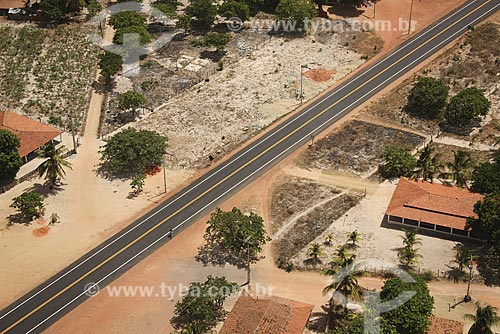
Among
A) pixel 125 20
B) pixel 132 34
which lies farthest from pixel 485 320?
pixel 125 20

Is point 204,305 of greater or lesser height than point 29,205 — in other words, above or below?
below

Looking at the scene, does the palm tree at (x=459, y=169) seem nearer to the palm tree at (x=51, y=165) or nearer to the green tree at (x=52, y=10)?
the palm tree at (x=51, y=165)

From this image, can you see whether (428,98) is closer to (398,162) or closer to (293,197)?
(398,162)

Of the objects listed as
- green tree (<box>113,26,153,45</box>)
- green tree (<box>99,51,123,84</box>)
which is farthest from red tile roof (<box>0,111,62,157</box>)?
green tree (<box>113,26,153,45</box>)

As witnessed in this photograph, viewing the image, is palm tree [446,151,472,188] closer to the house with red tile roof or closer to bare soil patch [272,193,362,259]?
the house with red tile roof

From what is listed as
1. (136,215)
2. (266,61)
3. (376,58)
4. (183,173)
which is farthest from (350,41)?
(136,215)

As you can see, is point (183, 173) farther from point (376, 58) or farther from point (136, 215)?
point (376, 58)

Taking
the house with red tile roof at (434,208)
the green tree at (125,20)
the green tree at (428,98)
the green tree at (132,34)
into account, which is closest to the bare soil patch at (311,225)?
the house with red tile roof at (434,208)
